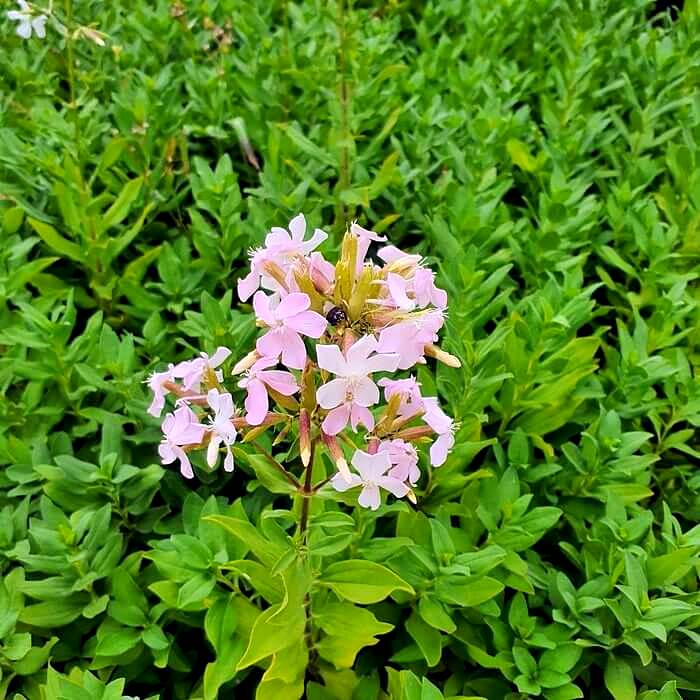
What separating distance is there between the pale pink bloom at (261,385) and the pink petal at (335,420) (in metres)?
0.08

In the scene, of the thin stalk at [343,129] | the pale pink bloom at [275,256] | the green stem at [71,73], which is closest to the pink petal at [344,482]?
the pale pink bloom at [275,256]

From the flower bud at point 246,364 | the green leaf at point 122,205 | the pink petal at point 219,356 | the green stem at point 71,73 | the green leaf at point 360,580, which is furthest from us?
the green leaf at point 122,205

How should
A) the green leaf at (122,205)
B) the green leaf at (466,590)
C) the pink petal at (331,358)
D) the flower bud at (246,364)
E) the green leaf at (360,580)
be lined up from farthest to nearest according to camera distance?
1. the green leaf at (122,205)
2. the green leaf at (466,590)
3. the green leaf at (360,580)
4. the flower bud at (246,364)
5. the pink petal at (331,358)

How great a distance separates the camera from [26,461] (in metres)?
2.14

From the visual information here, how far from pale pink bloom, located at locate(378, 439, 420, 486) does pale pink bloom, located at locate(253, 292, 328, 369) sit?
216 millimetres

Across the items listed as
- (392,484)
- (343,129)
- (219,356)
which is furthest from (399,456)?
(343,129)

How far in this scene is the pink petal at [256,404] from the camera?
126 centimetres

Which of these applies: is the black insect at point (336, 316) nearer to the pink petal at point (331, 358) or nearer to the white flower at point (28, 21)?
the pink petal at point (331, 358)

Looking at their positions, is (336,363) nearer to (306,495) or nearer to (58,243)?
(306,495)

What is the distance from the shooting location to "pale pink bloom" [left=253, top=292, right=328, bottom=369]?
122 cm

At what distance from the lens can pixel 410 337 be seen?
124 centimetres

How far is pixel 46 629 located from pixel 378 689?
0.86m

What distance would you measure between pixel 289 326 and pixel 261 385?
4.7 inches

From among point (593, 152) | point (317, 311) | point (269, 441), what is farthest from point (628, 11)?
point (317, 311)
